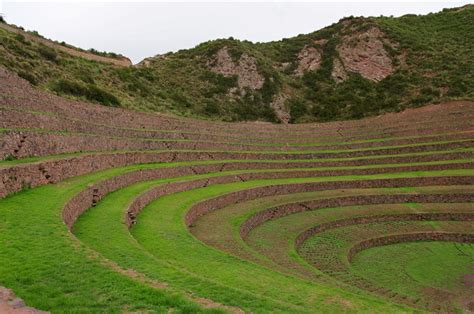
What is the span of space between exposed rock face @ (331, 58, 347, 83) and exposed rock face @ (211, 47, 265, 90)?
1055cm

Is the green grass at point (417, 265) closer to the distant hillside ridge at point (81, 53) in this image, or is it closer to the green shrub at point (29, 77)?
the green shrub at point (29, 77)

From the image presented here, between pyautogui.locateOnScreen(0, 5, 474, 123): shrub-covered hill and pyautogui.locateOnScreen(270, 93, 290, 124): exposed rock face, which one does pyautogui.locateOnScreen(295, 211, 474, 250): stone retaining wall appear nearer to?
pyautogui.locateOnScreen(0, 5, 474, 123): shrub-covered hill

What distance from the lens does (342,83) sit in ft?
175

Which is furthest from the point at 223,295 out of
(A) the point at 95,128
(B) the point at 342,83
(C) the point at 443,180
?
(B) the point at 342,83

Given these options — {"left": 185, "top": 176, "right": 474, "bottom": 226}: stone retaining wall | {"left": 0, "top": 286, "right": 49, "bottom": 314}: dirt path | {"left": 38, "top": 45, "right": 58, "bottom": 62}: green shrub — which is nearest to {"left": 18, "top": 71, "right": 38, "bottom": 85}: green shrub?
{"left": 38, "top": 45, "right": 58, "bottom": 62}: green shrub

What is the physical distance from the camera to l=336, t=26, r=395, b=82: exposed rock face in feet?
175

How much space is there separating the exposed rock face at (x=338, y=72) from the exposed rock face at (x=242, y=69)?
10549 millimetres

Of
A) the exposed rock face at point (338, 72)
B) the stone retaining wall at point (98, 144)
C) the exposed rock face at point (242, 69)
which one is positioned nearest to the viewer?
the stone retaining wall at point (98, 144)

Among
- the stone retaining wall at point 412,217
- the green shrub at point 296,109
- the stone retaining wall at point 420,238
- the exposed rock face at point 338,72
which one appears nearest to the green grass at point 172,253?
the stone retaining wall at point 412,217

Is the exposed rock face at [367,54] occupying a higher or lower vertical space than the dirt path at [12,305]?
higher

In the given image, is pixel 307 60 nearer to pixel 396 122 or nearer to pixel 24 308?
pixel 396 122

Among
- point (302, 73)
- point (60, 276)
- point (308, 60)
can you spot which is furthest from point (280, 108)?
point (60, 276)

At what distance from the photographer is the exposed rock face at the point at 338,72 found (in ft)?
177

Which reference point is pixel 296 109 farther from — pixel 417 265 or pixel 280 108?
pixel 417 265
